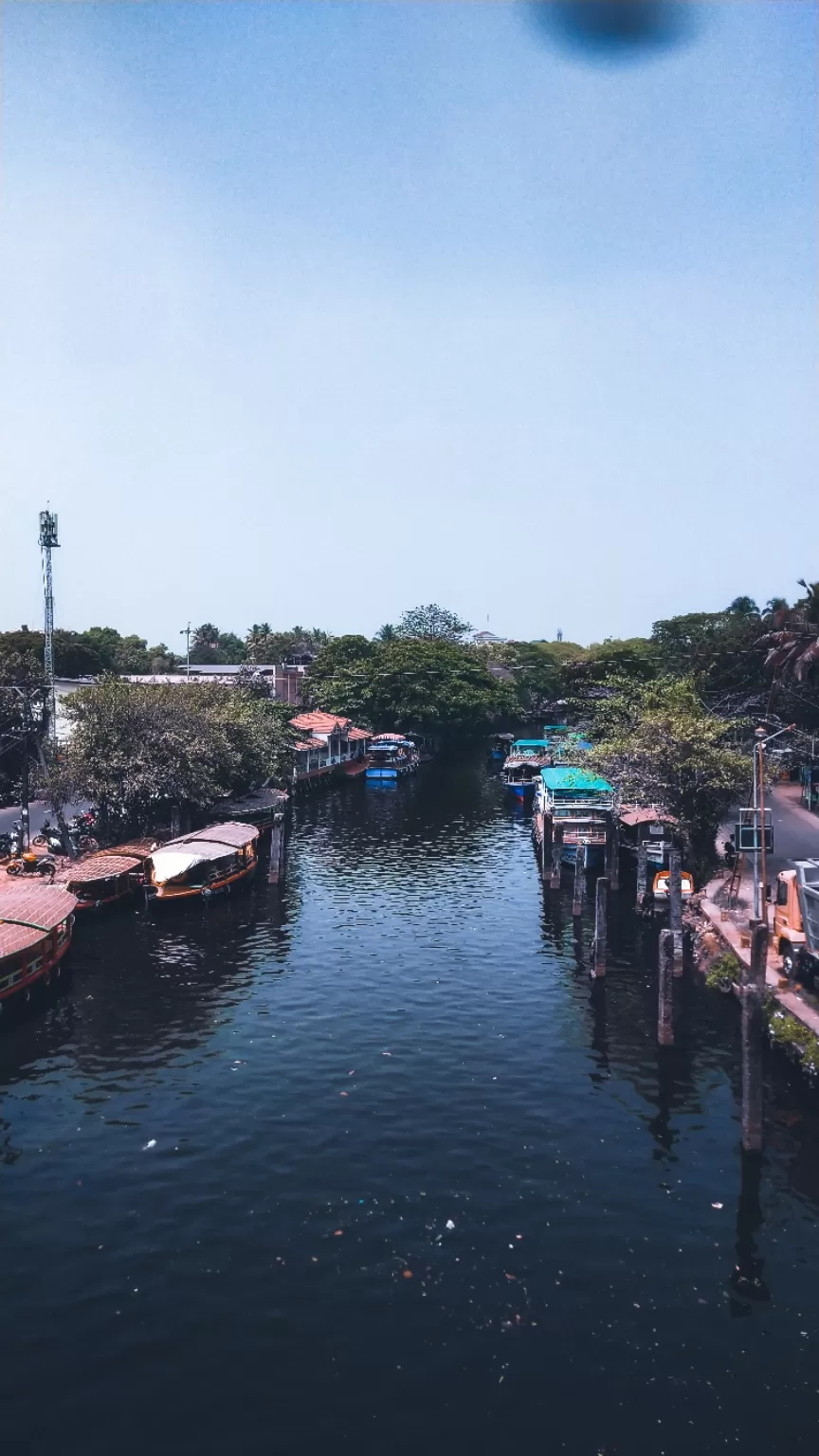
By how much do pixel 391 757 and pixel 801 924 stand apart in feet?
272

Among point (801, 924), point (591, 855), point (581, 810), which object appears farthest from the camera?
point (581, 810)

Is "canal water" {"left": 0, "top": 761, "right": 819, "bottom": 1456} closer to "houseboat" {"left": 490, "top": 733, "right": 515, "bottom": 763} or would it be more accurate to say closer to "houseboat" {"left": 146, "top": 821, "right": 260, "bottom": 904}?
"houseboat" {"left": 146, "top": 821, "right": 260, "bottom": 904}

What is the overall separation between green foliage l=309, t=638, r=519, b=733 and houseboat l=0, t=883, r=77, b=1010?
83.5m

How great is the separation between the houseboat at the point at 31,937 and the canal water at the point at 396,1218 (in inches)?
52.7

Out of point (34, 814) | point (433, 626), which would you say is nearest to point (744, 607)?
point (433, 626)

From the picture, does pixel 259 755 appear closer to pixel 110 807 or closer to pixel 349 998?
pixel 110 807

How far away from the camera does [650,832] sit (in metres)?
53.0

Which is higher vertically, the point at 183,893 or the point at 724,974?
the point at 183,893

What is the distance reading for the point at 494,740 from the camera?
140 metres

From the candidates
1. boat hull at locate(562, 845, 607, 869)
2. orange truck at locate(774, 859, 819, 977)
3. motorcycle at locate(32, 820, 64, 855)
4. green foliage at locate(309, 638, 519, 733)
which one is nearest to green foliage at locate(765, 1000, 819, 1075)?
orange truck at locate(774, 859, 819, 977)

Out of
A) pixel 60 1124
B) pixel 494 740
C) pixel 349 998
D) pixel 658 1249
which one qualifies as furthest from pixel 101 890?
pixel 494 740

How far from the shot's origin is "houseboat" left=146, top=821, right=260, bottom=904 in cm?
4731

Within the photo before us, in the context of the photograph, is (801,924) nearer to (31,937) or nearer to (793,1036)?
(793,1036)

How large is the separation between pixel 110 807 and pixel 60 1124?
3310 centimetres
